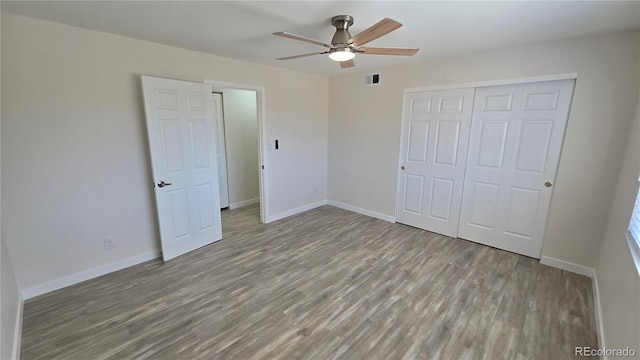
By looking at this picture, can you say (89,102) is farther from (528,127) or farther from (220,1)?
(528,127)

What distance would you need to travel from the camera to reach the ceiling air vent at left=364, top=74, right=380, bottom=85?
4129mm

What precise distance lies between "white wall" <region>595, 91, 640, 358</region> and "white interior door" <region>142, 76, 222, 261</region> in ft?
12.3

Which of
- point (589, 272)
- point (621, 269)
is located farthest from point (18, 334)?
point (589, 272)

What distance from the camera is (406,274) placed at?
2.81 metres

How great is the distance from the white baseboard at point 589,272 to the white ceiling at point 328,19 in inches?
91.6

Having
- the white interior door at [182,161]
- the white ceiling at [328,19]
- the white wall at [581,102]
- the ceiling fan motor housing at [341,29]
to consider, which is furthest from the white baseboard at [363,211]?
the ceiling fan motor housing at [341,29]

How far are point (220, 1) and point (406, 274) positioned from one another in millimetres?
2988

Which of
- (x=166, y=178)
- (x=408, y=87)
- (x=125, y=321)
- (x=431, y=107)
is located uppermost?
(x=408, y=87)

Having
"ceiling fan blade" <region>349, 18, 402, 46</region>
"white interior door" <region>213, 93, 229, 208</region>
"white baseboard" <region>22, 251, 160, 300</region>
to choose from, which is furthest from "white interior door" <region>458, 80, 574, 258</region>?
"white baseboard" <region>22, 251, 160, 300</region>

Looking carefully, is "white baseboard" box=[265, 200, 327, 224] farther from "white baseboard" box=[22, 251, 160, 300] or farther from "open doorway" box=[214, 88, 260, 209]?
"white baseboard" box=[22, 251, 160, 300]

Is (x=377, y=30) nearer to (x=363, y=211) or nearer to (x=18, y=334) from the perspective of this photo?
(x=363, y=211)

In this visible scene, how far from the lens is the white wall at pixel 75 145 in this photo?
220 cm

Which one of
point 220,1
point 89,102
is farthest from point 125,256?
point 220,1

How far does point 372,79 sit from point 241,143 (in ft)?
8.83
